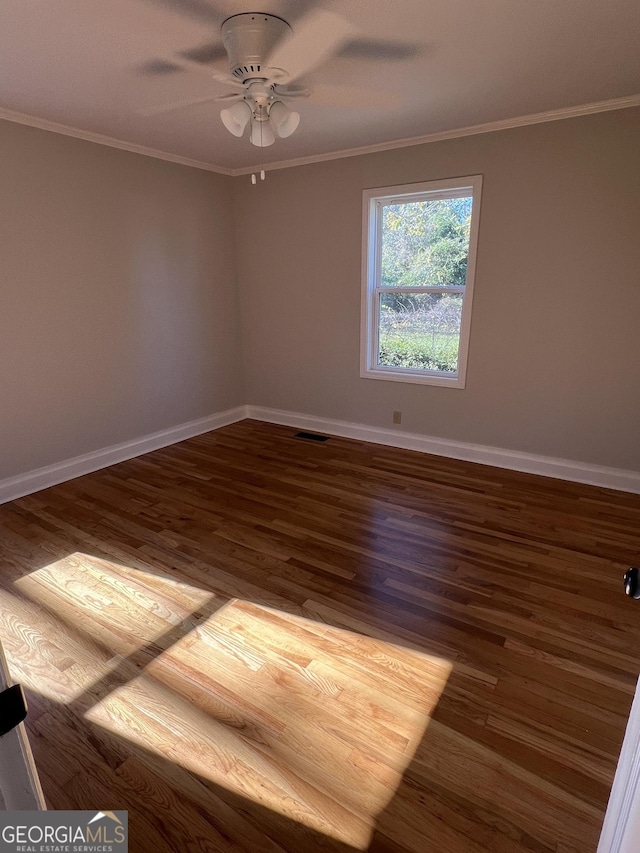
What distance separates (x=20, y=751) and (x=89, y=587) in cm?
177

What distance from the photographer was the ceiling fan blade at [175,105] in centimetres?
263

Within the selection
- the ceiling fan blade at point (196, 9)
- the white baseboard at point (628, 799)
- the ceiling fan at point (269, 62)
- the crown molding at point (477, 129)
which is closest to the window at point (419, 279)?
the crown molding at point (477, 129)

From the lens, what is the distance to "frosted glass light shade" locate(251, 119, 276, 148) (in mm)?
2437

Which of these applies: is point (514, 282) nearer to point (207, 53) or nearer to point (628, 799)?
point (207, 53)

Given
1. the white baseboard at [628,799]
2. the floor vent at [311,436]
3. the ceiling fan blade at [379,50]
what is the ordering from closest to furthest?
the white baseboard at [628,799] → the ceiling fan blade at [379,50] → the floor vent at [311,436]

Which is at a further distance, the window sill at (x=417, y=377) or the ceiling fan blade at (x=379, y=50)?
the window sill at (x=417, y=377)

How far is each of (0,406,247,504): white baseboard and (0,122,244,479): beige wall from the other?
0.20ft

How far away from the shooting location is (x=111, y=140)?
338 cm

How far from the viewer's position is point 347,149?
3703 millimetres

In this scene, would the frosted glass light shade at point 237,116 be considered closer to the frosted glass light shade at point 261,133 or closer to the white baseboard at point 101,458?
the frosted glass light shade at point 261,133

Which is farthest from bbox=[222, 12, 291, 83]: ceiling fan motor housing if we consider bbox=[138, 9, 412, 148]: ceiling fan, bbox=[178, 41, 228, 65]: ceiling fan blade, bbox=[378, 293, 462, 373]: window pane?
bbox=[378, 293, 462, 373]: window pane

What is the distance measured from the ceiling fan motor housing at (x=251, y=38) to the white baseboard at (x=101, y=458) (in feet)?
9.49

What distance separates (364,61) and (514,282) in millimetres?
1817

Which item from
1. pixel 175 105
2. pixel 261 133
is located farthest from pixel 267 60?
pixel 175 105
